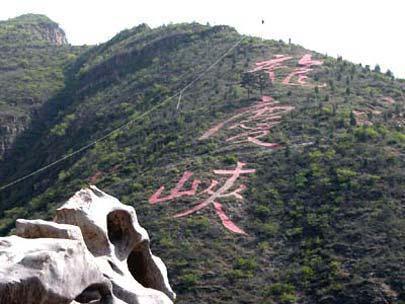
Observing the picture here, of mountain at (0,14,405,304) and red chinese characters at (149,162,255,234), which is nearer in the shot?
mountain at (0,14,405,304)

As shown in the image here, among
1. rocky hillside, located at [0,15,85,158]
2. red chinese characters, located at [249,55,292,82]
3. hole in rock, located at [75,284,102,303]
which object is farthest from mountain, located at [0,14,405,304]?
hole in rock, located at [75,284,102,303]

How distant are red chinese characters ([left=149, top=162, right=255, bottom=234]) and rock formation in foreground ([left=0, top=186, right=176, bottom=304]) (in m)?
26.7

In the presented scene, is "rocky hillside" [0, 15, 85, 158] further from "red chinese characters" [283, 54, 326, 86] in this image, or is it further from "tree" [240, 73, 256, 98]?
"red chinese characters" [283, 54, 326, 86]

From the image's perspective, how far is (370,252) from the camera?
3173 centimetres

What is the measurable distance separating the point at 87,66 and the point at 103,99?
14904 millimetres

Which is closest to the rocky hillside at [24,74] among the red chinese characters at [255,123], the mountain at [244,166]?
the mountain at [244,166]

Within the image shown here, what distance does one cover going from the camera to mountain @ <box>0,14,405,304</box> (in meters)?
31.6

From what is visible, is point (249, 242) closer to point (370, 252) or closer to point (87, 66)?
point (370, 252)

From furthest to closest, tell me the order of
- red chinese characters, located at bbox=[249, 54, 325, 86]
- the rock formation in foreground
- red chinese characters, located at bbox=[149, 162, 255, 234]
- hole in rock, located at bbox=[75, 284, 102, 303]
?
red chinese characters, located at bbox=[249, 54, 325, 86] < red chinese characters, located at bbox=[149, 162, 255, 234] < hole in rock, located at bbox=[75, 284, 102, 303] < the rock formation in foreground

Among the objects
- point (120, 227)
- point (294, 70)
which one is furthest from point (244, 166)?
point (120, 227)

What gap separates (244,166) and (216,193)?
309 centimetres

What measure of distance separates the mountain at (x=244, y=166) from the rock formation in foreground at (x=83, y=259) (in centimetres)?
2141

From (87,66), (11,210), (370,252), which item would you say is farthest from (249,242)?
(87,66)

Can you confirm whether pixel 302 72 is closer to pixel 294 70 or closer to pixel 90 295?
pixel 294 70
